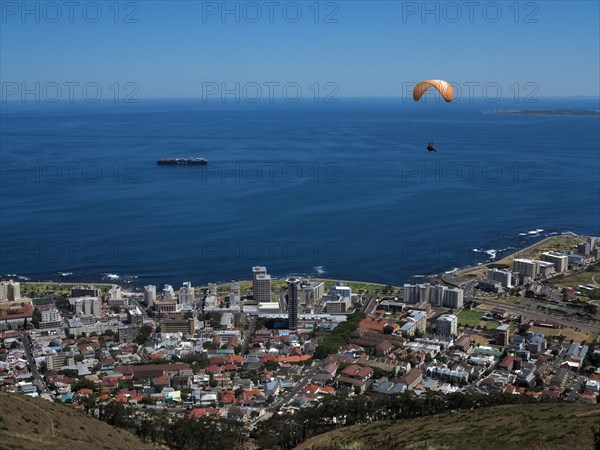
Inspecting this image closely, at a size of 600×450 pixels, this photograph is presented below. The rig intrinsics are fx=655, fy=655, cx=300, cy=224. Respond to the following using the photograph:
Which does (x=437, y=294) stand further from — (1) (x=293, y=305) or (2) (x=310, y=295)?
(1) (x=293, y=305)

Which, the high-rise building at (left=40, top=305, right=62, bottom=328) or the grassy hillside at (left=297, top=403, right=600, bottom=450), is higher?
the grassy hillside at (left=297, top=403, right=600, bottom=450)

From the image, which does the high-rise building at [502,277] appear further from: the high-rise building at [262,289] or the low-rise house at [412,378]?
the low-rise house at [412,378]

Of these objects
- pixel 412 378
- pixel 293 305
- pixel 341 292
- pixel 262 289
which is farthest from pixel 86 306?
pixel 412 378

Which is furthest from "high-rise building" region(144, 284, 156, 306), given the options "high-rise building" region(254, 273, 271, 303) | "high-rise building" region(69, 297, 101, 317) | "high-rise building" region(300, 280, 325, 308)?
"high-rise building" region(300, 280, 325, 308)

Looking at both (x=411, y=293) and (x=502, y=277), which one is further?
(x=502, y=277)

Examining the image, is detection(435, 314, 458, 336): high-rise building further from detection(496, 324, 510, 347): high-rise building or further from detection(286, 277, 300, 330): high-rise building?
detection(286, 277, 300, 330): high-rise building

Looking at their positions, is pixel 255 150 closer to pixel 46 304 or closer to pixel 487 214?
pixel 487 214

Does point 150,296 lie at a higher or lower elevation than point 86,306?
higher
